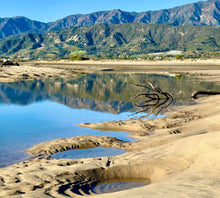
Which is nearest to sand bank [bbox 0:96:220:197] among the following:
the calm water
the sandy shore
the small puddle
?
the sandy shore

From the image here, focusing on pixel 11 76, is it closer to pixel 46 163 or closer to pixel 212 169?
pixel 46 163

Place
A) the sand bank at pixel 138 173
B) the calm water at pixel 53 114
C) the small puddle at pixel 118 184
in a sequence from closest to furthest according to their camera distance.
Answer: the sand bank at pixel 138 173
the small puddle at pixel 118 184
the calm water at pixel 53 114

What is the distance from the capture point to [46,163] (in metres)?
12.2

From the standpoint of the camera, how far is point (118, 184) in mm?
10734

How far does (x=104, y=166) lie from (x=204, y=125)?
8.47 m

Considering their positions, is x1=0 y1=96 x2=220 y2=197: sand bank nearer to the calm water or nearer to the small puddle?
the small puddle

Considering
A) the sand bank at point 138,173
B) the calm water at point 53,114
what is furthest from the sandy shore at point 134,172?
the calm water at point 53,114

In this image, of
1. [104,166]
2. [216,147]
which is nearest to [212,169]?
[216,147]

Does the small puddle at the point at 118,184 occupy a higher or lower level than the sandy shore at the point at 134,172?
lower

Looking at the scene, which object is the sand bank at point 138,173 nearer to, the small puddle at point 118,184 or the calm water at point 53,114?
the small puddle at point 118,184

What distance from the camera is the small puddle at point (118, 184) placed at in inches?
404

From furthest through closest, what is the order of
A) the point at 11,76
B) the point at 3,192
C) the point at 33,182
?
the point at 11,76 → the point at 33,182 → the point at 3,192

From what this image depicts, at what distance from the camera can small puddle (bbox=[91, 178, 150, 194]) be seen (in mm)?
10273

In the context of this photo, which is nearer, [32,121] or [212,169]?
[212,169]
